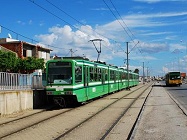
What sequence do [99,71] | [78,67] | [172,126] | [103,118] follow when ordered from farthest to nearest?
[99,71] → [78,67] → [103,118] → [172,126]

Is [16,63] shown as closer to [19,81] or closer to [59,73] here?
[19,81]

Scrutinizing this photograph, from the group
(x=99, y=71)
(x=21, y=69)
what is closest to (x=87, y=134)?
(x=99, y=71)

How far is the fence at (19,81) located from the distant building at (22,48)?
4587 centimetres

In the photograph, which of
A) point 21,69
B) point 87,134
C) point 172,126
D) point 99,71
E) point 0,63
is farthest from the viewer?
point 21,69

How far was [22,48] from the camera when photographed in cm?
6881

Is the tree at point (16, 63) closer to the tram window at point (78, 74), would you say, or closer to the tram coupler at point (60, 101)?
the tram coupler at point (60, 101)

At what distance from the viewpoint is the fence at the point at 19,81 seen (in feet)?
59.0

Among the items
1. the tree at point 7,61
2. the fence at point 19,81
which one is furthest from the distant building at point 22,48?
the fence at point 19,81

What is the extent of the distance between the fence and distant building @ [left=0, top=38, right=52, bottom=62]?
45.9 m

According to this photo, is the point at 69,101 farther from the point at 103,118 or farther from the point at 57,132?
the point at 57,132

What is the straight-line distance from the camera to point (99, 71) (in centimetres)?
2684

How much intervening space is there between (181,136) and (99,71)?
1680cm

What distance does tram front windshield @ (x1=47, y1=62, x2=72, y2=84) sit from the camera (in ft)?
65.6

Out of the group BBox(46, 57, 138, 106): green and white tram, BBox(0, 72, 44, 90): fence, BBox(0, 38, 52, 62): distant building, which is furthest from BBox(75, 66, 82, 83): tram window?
BBox(0, 38, 52, 62): distant building
